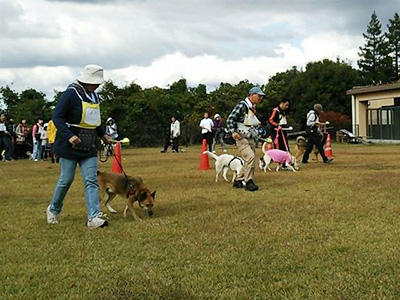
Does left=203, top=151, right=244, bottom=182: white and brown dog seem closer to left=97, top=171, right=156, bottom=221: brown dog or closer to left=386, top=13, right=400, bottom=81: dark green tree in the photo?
left=97, top=171, right=156, bottom=221: brown dog

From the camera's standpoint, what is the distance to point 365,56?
200 feet

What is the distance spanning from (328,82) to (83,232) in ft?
153

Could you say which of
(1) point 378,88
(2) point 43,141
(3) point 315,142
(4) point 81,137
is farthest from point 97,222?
(1) point 378,88

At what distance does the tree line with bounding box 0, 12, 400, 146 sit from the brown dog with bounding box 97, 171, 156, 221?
58.5 feet

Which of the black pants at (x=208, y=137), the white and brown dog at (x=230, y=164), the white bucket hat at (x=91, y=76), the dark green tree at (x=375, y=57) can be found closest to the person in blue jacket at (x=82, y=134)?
the white bucket hat at (x=91, y=76)

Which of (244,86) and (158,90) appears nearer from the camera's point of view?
(158,90)

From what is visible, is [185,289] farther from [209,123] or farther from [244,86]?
[244,86]

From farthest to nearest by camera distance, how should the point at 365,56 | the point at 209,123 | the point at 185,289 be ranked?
the point at 365,56
the point at 209,123
the point at 185,289

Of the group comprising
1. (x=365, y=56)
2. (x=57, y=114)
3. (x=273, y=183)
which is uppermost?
(x=365, y=56)

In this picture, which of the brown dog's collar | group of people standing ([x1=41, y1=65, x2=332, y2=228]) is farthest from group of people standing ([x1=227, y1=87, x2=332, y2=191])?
group of people standing ([x1=41, y1=65, x2=332, y2=228])

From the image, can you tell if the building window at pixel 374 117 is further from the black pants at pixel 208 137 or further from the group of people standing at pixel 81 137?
the group of people standing at pixel 81 137

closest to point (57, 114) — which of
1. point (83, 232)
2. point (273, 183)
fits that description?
point (83, 232)

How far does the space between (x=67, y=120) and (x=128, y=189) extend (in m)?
1.25

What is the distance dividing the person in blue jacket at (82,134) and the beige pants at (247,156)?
12.0 feet
